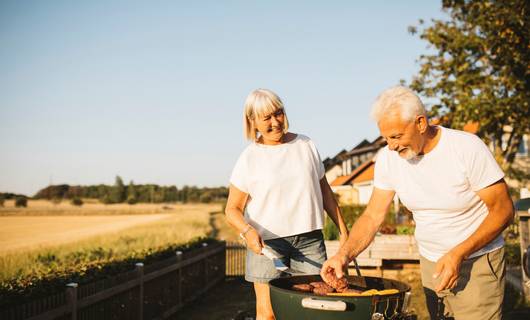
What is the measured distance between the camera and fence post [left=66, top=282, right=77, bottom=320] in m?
4.64

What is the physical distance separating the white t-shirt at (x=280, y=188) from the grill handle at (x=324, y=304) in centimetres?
74

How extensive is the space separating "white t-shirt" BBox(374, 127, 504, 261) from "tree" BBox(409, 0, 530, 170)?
428 inches

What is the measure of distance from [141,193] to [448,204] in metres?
80.5

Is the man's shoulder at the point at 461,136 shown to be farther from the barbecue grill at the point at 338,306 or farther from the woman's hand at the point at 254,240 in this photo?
the woman's hand at the point at 254,240

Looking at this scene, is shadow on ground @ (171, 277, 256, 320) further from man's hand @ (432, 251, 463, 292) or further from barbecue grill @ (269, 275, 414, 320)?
man's hand @ (432, 251, 463, 292)

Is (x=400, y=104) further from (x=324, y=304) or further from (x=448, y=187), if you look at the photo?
(x=324, y=304)

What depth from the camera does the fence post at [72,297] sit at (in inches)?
183

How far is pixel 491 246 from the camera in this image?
2.47 metres

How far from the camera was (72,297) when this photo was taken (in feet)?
15.3

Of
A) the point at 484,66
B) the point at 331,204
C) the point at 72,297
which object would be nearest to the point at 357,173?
the point at 484,66

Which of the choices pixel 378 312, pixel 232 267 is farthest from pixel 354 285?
pixel 232 267

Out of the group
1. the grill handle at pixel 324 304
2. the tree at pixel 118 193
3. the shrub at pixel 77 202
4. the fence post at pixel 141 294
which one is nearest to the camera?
the grill handle at pixel 324 304

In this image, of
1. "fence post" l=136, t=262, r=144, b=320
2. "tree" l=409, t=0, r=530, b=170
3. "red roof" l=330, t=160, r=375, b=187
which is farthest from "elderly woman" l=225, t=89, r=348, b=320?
"red roof" l=330, t=160, r=375, b=187

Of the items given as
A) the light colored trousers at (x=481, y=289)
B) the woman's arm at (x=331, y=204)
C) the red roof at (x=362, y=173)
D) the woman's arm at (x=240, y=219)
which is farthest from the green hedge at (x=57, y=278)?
the red roof at (x=362, y=173)
